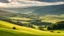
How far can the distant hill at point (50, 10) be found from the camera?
3.30m

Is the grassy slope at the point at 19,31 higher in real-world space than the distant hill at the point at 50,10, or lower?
lower

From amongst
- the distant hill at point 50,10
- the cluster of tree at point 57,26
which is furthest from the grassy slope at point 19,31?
the distant hill at point 50,10

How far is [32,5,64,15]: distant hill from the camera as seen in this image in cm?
330

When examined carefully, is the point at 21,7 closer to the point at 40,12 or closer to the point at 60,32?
the point at 40,12

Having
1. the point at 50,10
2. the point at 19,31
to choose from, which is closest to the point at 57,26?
the point at 50,10

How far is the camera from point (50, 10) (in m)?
3.33

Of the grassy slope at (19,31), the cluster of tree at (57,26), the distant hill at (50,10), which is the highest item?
the distant hill at (50,10)

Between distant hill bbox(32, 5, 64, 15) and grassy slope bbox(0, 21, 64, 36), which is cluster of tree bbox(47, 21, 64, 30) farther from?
distant hill bbox(32, 5, 64, 15)

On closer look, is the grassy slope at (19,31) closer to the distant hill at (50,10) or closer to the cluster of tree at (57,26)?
the cluster of tree at (57,26)

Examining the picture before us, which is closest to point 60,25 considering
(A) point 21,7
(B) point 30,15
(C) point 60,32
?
(C) point 60,32

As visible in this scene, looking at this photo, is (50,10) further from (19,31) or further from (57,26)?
(19,31)

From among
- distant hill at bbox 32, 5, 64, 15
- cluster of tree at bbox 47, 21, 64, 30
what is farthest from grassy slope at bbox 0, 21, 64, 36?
distant hill at bbox 32, 5, 64, 15

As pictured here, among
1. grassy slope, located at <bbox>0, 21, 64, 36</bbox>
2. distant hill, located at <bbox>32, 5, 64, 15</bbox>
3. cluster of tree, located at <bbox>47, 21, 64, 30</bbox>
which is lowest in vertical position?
grassy slope, located at <bbox>0, 21, 64, 36</bbox>

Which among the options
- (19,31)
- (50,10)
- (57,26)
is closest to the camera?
(19,31)
